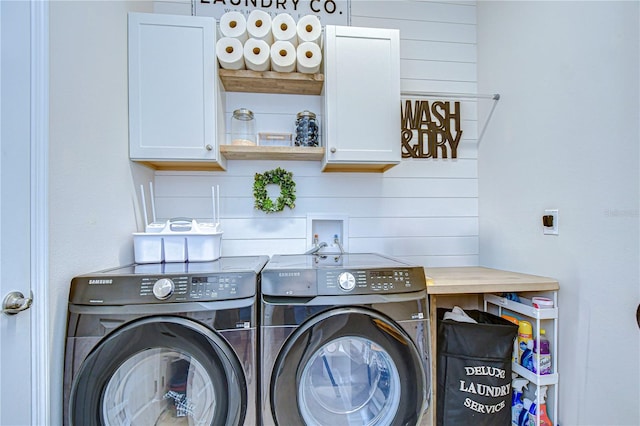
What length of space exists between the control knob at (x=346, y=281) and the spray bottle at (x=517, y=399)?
3.52ft

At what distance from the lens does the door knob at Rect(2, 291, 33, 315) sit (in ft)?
2.75

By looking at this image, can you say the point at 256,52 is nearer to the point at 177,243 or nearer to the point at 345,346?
the point at 177,243

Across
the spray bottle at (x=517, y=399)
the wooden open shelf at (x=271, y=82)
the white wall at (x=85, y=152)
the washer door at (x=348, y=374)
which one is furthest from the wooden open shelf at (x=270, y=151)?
the spray bottle at (x=517, y=399)

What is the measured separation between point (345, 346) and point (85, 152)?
4.34ft

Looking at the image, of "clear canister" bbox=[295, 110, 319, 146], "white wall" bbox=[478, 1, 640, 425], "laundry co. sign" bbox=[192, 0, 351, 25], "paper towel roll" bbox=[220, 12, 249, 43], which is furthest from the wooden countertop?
"laundry co. sign" bbox=[192, 0, 351, 25]

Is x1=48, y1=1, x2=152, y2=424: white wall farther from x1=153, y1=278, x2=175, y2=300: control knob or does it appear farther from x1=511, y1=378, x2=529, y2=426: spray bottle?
x1=511, y1=378, x2=529, y2=426: spray bottle

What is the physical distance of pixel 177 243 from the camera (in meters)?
1.42

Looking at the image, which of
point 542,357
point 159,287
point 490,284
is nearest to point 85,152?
point 159,287

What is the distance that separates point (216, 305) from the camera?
1.05m

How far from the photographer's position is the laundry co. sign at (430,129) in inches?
78.1

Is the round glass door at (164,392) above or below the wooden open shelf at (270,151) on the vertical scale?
below

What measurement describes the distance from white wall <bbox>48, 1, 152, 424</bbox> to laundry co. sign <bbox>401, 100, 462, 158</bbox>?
5.48ft

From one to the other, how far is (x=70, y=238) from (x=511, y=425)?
2.13 meters

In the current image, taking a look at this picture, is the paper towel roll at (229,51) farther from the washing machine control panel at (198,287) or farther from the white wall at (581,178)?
the white wall at (581,178)
